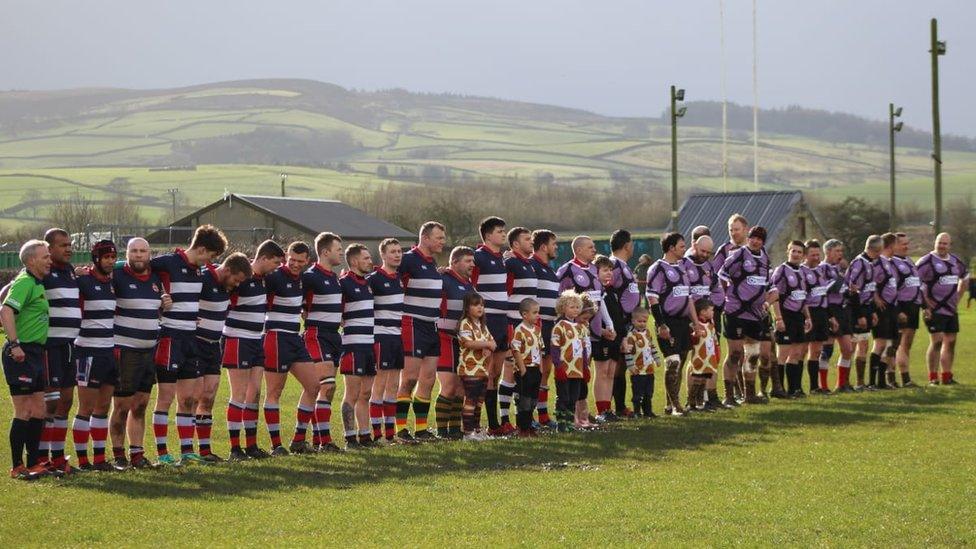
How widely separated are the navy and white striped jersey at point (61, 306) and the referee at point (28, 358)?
0.10 metres

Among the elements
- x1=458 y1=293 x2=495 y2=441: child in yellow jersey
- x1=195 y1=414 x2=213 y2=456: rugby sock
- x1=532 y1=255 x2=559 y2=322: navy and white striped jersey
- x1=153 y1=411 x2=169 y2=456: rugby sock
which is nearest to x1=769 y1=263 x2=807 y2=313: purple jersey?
x1=532 y1=255 x2=559 y2=322: navy and white striped jersey

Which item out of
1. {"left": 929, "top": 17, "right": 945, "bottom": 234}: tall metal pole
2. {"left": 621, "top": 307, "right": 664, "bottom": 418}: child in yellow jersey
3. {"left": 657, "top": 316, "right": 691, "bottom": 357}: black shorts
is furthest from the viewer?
{"left": 929, "top": 17, "right": 945, "bottom": 234}: tall metal pole

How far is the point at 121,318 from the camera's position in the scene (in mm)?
13094

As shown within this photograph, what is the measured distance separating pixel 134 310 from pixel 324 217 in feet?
172

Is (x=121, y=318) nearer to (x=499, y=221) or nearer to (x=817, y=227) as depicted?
(x=499, y=221)

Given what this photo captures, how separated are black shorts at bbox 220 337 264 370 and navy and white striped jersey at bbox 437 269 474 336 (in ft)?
7.77

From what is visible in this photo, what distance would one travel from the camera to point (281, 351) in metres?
14.0

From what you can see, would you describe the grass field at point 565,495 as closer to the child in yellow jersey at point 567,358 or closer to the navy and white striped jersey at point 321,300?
the child in yellow jersey at point 567,358

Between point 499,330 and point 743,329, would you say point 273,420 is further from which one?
point 743,329

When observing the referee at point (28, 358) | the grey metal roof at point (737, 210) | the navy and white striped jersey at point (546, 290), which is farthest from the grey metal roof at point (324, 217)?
the referee at point (28, 358)

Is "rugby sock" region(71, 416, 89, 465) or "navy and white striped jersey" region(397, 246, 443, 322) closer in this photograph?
"rugby sock" region(71, 416, 89, 465)

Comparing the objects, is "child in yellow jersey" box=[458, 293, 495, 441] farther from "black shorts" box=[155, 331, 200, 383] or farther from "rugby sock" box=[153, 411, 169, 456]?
"rugby sock" box=[153, 411, 169, 456]

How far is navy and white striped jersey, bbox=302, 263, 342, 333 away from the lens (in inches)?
568

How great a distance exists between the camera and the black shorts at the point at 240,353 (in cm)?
1384
